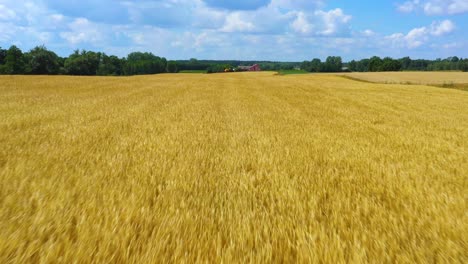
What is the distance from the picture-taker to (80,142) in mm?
4902

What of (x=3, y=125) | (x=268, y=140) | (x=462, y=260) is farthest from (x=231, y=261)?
(x=3, y=125)

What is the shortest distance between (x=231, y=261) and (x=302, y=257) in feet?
1.31

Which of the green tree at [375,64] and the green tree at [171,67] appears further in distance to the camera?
the green tree at [171,67]

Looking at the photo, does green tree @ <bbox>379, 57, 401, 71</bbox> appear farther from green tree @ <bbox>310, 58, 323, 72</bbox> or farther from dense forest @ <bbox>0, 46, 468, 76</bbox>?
green tree @ <bbox>310, 58, 323, 72</bbox>

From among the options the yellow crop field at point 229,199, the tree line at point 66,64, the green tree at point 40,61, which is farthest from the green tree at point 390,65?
the yellow crop field at point 229,199

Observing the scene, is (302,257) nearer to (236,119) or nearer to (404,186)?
(404,186)

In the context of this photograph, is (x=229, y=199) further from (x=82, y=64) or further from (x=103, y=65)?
(x=103, y=65)

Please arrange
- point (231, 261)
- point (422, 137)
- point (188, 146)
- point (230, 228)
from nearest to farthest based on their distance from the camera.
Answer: point (231, 261) < point (230, 228) < point (188, 146) < point (422, 137)

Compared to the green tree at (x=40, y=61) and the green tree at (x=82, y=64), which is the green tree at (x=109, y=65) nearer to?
the green tree at (x=82, y=64)

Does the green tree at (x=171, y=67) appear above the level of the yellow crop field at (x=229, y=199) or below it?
below

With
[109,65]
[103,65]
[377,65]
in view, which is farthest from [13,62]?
[377,65]

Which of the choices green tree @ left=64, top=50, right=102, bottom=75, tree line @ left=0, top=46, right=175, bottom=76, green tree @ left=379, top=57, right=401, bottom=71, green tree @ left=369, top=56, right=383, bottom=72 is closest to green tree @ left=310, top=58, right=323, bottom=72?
green tree @ left=369, top=56, right=383, bottom=72

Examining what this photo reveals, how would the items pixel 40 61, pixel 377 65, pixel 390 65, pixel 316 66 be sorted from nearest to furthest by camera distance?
pixel 40 61 → pixel 390 65 → pixel 377 65 → pixel 316 66

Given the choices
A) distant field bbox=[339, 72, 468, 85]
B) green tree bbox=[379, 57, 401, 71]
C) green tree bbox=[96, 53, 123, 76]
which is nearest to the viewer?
distant field bbox=[339, 72, 468, 85]
